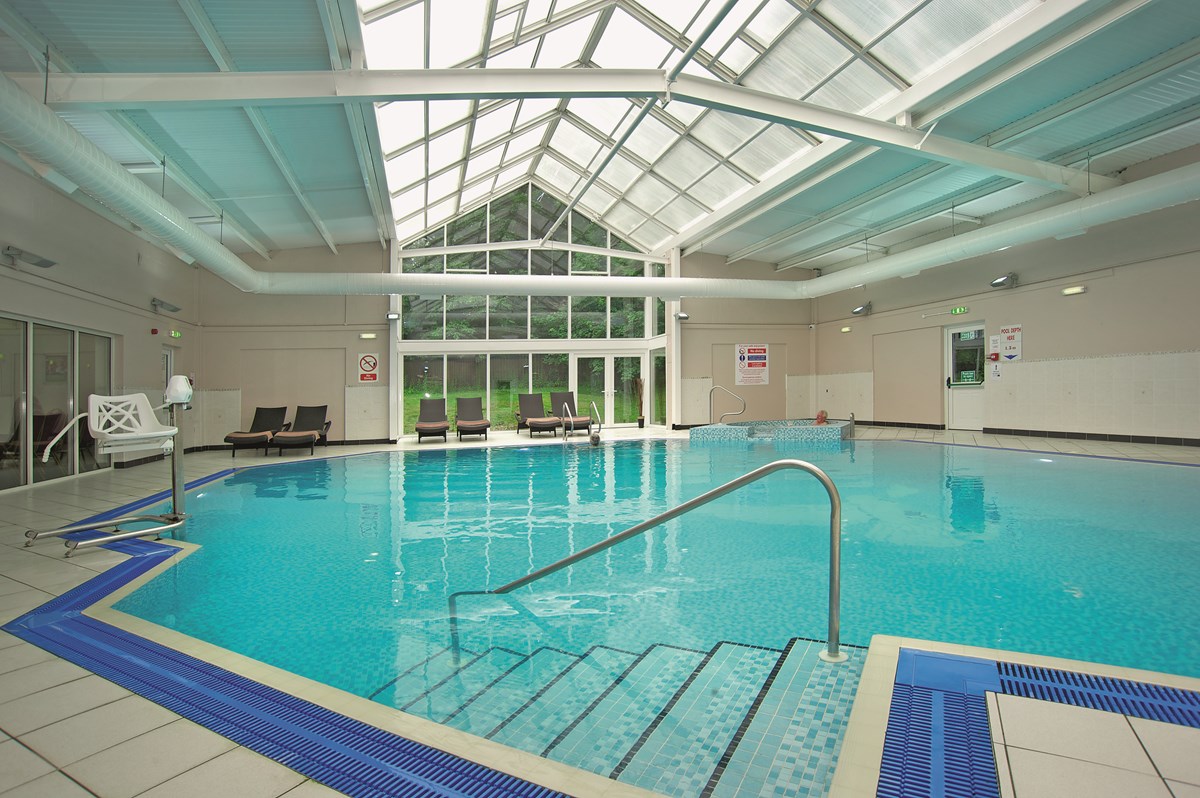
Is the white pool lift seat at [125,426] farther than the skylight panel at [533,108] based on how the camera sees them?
No

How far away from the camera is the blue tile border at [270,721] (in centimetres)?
154

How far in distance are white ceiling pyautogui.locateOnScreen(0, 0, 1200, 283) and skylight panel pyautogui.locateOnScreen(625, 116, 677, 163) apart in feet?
0.12

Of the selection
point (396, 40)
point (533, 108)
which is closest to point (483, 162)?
point (533, 108)

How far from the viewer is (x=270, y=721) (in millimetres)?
1866

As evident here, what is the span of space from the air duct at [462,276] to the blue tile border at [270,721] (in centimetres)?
412

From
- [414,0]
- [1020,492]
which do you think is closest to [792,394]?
[1020,492]

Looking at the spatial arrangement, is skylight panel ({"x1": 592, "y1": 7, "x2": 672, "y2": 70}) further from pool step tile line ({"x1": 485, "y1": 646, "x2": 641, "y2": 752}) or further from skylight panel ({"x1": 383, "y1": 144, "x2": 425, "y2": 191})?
pool step tile line ({"x1": 485, "y1": 646, "x2": 641, "y2": 752})

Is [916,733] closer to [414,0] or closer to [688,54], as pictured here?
[688,54]

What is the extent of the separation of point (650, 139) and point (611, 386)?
20.6ft

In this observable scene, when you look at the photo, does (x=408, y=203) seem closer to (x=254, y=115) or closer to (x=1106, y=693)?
(x=254, y=115)

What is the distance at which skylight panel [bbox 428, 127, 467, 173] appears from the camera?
9.08 meters

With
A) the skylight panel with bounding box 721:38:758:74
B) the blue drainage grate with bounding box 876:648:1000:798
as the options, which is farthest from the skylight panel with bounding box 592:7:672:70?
the blue drainage grate with bounding box 876:648:1000:798

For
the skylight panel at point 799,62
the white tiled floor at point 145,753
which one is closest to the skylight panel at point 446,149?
the skylight panel at point 799,62

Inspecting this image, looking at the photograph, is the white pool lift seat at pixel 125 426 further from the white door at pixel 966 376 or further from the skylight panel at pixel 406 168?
the white door at pixel 966 376
